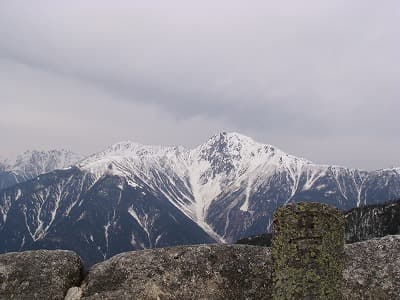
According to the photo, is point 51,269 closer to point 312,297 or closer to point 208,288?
point 208,288

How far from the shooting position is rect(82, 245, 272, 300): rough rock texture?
20.0 m

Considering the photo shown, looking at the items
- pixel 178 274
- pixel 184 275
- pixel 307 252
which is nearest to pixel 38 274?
pixel 178 274

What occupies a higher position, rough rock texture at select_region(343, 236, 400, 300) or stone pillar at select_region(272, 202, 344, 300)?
stone pillar at select_region(272, 202, 344, 300)

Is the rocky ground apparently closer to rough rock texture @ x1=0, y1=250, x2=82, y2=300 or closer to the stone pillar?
rough rock texture @ x1=0, y1=250, x2=82, y2=300

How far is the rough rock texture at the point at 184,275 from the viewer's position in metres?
20.0

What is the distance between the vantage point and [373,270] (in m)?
20.3

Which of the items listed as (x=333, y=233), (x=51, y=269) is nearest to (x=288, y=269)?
(x=333, y=233)

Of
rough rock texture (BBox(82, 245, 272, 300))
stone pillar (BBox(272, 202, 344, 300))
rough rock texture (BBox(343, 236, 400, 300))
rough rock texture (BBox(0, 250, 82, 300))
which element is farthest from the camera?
rough rock texture (BBox(0, 250, 82, 300))

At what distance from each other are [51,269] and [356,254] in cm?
1380

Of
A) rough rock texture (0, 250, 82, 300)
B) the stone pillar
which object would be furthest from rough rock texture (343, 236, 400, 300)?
rough rock texture (0, 250, 82, 300)

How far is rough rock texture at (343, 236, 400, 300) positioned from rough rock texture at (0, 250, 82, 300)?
39.4 ft

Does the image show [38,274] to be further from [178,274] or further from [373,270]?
[373,270]

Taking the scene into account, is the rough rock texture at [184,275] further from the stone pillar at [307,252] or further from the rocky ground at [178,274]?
the stone pillar at [307,252]

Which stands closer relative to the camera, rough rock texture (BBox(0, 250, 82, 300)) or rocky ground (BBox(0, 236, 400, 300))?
rocky ground (BBox(0, 236, 400, 300))
